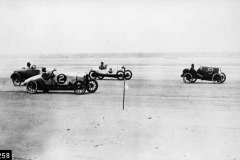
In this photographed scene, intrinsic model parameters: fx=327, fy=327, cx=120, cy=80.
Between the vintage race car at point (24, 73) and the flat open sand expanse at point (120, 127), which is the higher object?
the vintage race car at point (24, 73)

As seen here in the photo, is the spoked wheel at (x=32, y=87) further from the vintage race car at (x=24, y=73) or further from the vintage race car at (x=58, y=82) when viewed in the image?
the vintage race car at (x=24, y=73)

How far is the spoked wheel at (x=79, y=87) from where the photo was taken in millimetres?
14918

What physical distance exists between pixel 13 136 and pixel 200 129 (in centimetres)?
480

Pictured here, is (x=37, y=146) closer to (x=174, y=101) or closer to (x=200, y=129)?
(x=200, y=129)

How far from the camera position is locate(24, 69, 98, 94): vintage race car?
14.9 metres

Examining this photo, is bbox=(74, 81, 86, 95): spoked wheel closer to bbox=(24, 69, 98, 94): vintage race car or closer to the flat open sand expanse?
bbox=(24, 69, 98, 94): vintage race car

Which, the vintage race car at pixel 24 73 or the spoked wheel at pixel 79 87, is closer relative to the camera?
the spoked wheel at pixel 79 87

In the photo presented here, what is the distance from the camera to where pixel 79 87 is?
14.9 m

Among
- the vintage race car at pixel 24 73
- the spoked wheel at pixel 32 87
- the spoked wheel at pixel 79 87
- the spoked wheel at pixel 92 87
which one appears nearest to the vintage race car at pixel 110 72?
the vintage race car at pixel 24 73

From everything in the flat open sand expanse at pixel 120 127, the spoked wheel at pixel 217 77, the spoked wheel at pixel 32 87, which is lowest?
the flat open sand expanse at pixel 120 127

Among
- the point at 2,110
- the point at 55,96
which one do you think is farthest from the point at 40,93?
the point at 2,110

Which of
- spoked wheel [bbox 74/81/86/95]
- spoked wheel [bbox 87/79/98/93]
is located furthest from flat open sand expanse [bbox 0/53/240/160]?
spoked wheel [bbox 87/79/98/93]

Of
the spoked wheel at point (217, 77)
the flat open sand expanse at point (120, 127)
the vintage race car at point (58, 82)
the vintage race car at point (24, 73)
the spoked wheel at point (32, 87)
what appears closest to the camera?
the flat open sand expanse at point (120, 127)

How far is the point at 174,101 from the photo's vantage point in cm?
1316
